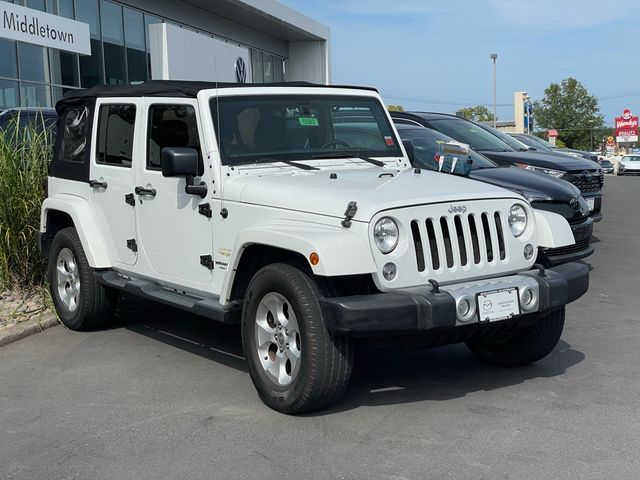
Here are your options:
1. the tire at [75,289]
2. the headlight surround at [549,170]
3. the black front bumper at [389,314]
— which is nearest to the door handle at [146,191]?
the tire at [75,289]

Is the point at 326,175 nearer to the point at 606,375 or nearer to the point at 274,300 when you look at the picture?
the point at 274,300

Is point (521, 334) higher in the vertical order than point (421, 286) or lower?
lower

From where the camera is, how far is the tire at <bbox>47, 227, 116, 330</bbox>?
6.32 metres

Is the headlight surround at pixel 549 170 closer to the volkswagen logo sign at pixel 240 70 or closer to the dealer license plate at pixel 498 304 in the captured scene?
the dealer license plate at pixel 498 304

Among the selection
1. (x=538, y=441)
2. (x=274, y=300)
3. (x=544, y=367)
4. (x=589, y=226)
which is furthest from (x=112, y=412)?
(x=589, y=226)

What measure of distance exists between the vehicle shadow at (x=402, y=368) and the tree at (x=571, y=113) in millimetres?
76440

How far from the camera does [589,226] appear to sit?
8.26 meters

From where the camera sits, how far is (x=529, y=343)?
5.09m

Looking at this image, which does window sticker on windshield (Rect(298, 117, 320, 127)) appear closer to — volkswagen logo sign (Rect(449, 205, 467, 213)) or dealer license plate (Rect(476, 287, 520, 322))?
volkswagen logo sign (Rect(449, 205, 467, 213))

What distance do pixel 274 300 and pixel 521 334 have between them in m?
1.74

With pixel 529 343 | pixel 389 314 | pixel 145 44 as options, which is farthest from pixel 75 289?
pixel 145 44

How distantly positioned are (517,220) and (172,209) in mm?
2331

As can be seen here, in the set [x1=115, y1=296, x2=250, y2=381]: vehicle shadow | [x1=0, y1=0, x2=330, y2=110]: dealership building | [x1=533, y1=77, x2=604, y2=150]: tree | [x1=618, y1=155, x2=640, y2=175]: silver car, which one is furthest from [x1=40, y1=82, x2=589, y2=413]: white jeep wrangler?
[x1=533, y1=77, x2=604, y2=150]: tree

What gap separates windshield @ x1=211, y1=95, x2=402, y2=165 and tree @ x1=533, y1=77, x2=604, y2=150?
76.2 m
